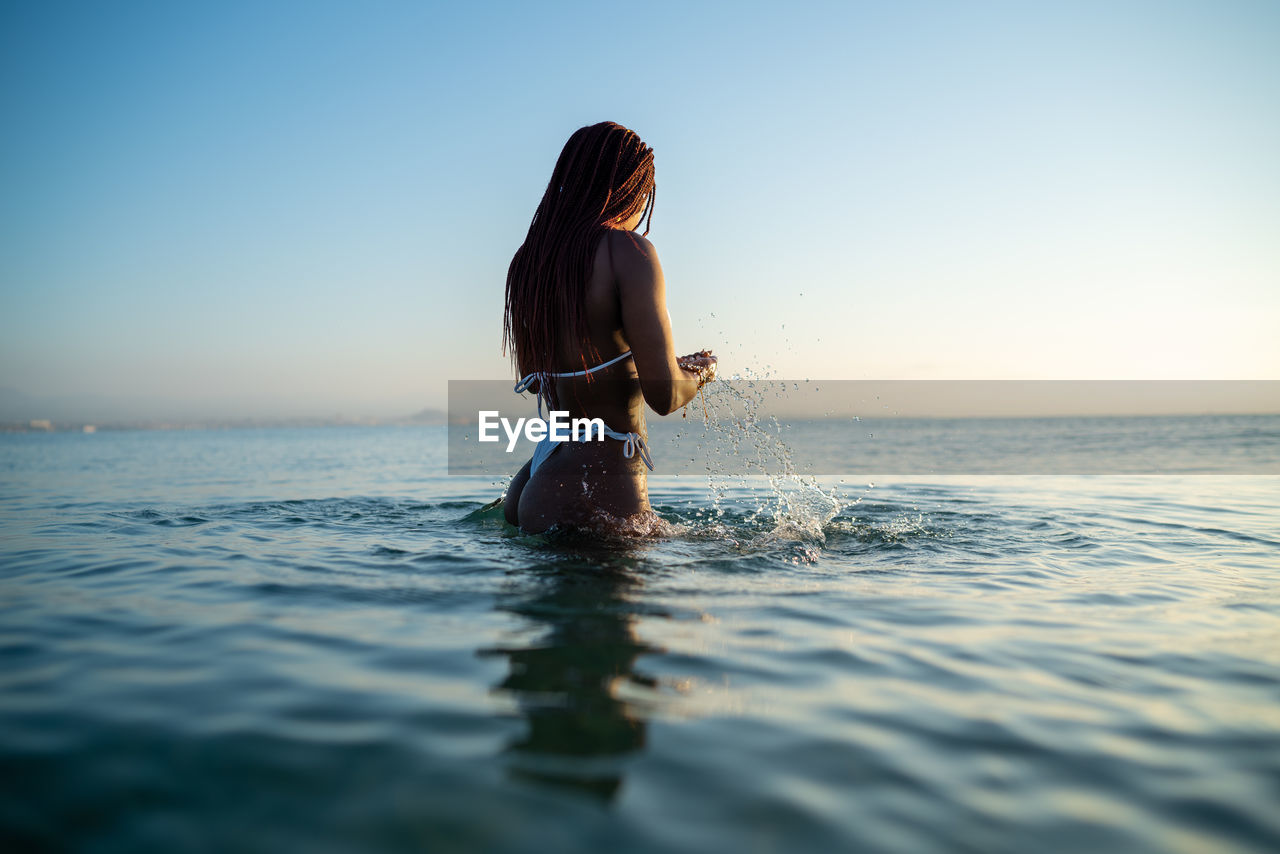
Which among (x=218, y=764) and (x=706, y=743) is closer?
(x=218, y=764)

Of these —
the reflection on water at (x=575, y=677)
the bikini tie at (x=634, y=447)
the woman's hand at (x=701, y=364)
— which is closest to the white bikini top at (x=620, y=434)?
the bikini tie at (x=634, y=447)

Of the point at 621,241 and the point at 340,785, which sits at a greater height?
the point at 621,241

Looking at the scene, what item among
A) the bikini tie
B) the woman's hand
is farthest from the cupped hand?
the bikini tie

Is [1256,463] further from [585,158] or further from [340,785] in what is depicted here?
[340,785]

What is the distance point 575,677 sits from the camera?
211 cm

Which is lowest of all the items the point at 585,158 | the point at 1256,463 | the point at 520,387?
the point at 1256,463

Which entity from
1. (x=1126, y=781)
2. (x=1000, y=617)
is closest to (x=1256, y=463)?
(x=1000, y=617)

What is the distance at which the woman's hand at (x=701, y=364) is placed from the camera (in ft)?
13.4

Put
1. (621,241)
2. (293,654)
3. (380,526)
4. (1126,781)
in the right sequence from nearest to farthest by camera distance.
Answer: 1. (1126,781)
2. (293,654)
3. (621,241)
4. (380,526)

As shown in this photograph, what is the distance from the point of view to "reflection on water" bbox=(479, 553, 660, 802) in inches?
64.2

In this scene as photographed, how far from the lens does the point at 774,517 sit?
5867 mm

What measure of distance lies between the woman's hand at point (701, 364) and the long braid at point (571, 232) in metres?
0.59

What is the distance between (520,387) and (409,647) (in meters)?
2.14

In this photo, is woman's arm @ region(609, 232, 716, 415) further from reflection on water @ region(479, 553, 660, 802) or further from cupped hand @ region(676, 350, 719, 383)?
reflection on water @ region(479, 553, 660, 802)
